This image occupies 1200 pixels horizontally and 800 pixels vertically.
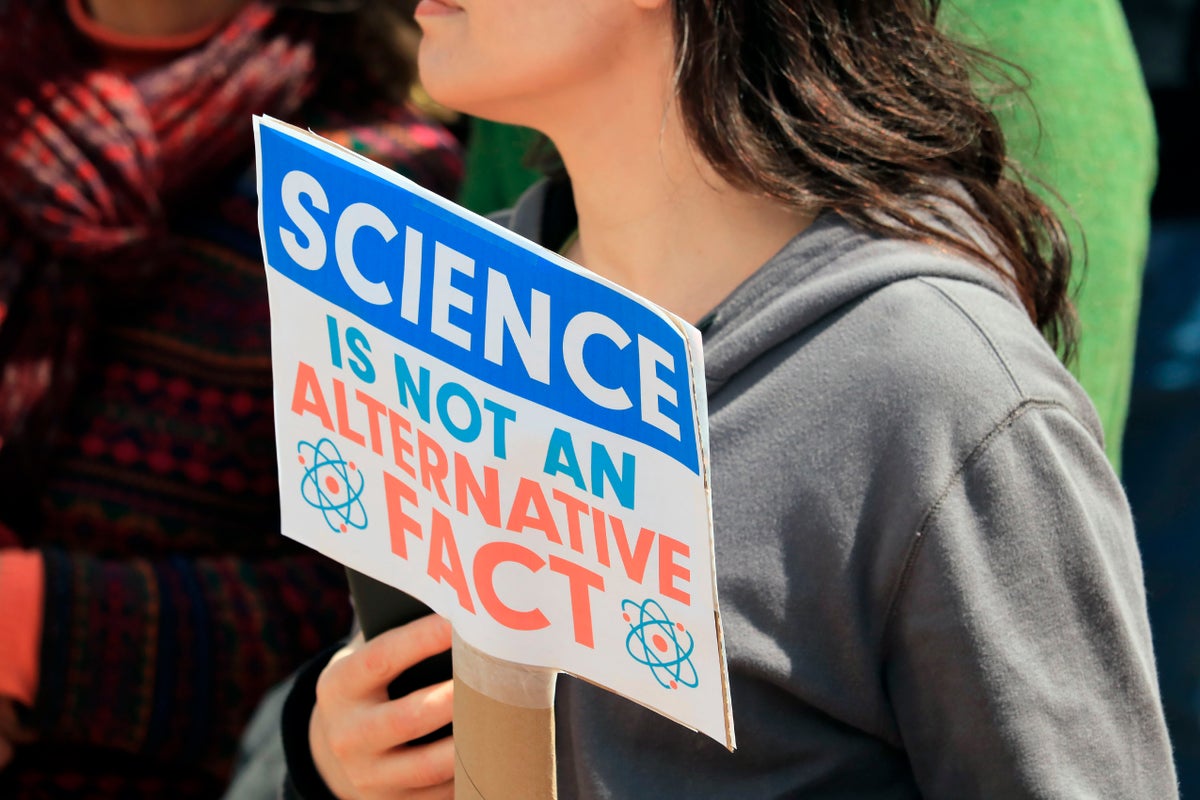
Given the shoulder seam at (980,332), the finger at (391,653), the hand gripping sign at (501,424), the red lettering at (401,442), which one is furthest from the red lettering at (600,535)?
the shoulder seam at (980,332)

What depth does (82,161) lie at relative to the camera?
1.65 meters

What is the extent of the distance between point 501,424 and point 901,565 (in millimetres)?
292

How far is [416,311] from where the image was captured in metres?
0.68

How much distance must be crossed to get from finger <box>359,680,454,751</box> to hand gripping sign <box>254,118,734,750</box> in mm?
169

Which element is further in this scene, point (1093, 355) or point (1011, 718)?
point (1093, 355)

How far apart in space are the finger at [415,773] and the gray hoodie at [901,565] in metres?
0.08

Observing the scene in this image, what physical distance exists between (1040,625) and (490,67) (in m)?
0.51

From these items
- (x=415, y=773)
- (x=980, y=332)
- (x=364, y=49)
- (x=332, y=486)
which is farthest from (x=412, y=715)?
(x=364, y=49)

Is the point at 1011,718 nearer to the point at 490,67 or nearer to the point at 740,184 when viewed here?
the point at 740,184

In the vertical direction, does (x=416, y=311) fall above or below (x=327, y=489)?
above

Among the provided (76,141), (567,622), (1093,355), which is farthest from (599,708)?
(76,141)

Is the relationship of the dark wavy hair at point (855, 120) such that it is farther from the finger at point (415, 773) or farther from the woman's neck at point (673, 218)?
the finger at point (415, 773)

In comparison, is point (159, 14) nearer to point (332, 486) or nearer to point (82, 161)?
point (82, 161)

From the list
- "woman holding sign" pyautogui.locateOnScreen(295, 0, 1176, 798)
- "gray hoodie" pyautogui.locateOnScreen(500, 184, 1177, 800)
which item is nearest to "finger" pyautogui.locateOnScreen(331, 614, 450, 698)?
"woman holding sign" pyautogui.locateOnScreen(295, 0, 1176, 798)
